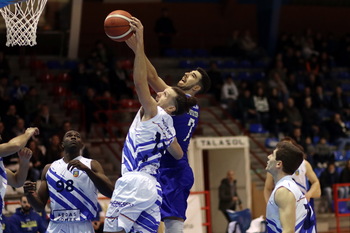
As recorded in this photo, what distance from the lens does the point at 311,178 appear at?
32.0 feet

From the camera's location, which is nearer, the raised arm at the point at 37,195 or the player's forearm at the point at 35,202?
the raised arm at the point at 37,195

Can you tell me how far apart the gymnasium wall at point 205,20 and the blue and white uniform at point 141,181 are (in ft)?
55.2

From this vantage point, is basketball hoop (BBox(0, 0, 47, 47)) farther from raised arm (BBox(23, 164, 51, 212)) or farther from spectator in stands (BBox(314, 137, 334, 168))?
spectator in stands (BBox(314, 137, 334, 168))

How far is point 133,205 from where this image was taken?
648cm

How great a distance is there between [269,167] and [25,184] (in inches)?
90.4

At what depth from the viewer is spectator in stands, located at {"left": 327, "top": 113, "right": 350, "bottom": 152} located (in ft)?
70.1

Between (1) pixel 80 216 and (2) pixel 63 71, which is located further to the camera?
(2) pixel 63 71

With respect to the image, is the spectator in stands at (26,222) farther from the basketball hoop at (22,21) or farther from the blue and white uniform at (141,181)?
the blue and white uniform at (141,181)

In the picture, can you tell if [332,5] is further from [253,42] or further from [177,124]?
[177,124]

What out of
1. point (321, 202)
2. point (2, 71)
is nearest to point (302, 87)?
point (321, 202)

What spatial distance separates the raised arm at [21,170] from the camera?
25.3 ft

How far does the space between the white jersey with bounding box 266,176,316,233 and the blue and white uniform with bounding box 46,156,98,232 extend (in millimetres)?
1879

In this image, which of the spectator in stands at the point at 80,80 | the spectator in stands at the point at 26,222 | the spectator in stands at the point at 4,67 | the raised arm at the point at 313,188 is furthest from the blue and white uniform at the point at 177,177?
the spectator in stands at the point at 80,80

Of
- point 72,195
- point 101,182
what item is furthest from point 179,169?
point 72,195
